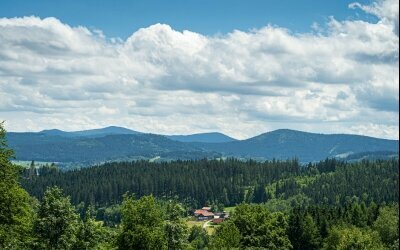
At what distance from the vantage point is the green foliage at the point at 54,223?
44.8 m

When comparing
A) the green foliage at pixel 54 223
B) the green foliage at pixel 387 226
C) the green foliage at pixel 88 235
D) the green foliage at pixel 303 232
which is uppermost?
the green foliage at pixel 54 223

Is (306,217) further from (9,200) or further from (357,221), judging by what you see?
(9,200)

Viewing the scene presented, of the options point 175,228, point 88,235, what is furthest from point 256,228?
point 88,235

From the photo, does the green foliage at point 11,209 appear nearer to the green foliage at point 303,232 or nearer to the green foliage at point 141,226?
the green foliage at point 141,226

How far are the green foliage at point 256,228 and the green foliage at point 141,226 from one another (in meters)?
40.0

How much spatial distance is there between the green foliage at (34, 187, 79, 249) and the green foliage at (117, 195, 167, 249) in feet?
23.1

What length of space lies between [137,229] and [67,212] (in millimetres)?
8401

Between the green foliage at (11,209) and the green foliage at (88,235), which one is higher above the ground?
the green foliage at (11,209)

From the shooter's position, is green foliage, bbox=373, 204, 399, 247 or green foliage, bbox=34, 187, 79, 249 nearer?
green foliage, bbox=34, 187, 79, 249

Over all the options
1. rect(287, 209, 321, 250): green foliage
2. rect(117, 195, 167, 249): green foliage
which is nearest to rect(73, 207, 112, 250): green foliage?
rect(117, 195, 167, 249): green foliage

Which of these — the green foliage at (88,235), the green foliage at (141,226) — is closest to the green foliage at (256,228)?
the green foliage at (141,226)

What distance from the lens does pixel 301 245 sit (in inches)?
4813

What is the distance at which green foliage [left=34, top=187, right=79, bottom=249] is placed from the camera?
44.8 m

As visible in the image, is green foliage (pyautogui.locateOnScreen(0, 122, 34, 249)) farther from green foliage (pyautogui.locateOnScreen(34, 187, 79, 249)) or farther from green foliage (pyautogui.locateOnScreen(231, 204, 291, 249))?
green foliage (pyautogui.locateOnScreen(231, 204, 291, 249))
